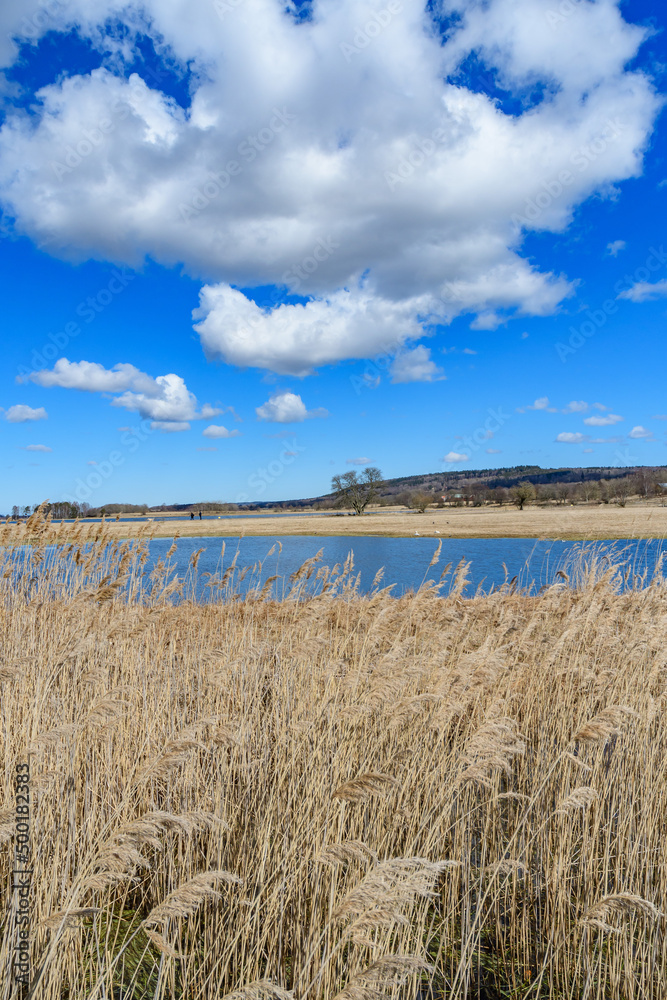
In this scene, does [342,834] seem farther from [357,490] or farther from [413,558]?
[357,490]

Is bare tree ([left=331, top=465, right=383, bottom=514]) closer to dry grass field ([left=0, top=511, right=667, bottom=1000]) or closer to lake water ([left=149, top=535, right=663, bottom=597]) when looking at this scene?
lake water ([left=149, top=535, right=663, bottom=597])

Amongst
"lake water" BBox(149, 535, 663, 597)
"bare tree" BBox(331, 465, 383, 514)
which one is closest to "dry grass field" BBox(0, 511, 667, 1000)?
"lake water" BBox(149, 535, 663, 597)

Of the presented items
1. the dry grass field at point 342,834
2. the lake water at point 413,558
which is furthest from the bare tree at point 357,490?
the dry grass field at point 342,834

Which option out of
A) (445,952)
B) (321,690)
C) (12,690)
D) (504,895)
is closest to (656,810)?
(504,895)

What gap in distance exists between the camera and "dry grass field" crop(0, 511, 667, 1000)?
2.24m

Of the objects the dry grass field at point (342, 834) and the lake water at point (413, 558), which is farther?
the lake water at point (413, 558)

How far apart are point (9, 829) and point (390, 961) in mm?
1603

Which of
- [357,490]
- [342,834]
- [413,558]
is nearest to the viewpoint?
[342,834]

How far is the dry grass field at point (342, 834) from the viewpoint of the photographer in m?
2.24

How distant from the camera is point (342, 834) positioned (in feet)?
10.6

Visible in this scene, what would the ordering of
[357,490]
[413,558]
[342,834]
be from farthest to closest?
[357,490] → [413,558] → [342,834]

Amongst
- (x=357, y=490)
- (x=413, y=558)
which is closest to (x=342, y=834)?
(x=413, y=558)

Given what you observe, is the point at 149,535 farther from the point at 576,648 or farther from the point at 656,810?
the point at 656,810

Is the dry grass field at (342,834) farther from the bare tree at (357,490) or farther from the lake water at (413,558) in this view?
the bare tree at (357,490)
